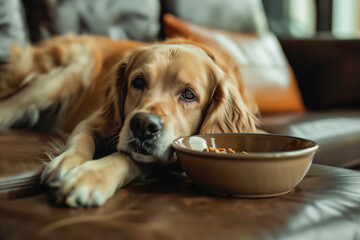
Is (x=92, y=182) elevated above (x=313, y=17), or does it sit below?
above

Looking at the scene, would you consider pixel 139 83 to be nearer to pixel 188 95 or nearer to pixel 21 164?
pixel 188 95

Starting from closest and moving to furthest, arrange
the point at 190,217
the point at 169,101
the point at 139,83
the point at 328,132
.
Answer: the point at 190,217
the point at 169,101
the point at 139,83
the point at 328,132

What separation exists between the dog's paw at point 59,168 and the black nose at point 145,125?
197 mm

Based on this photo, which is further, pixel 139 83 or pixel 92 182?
pixel 139 83

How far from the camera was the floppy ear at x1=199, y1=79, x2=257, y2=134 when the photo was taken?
1541mm

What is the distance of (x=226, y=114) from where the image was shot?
158cm

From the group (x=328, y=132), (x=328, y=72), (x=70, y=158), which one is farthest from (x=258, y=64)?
(x=70, y=158)

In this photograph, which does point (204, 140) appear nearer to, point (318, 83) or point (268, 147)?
point (268, 147)

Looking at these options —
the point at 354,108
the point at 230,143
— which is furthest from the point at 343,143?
the point at 230,143

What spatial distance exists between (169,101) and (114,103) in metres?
0.35

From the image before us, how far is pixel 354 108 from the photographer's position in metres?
2.99

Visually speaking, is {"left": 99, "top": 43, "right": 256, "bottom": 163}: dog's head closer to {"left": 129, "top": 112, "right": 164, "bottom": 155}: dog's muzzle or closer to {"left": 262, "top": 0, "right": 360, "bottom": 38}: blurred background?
{"left": 129, "top": 112, "right": 164, "bottom": 155}: dog's muzzle

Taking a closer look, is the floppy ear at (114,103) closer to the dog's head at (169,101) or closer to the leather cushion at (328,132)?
the dog's head at (169,101)

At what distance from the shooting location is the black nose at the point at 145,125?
124 centimetres
